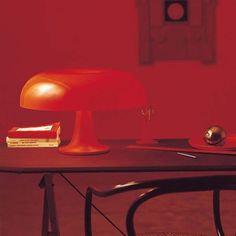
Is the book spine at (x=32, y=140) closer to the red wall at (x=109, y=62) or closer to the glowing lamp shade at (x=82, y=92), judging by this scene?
the glowing lamp shade at (x=82, y=92)

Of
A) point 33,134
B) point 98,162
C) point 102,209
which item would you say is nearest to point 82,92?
point 98,162

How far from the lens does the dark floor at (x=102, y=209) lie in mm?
3512

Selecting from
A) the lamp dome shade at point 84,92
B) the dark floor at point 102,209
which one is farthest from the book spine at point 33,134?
the dark floor at point 102,209

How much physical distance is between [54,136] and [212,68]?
2385 mm

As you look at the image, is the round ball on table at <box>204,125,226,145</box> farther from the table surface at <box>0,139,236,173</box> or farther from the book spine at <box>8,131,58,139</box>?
the book spine at <box>8,131,58,139</box>

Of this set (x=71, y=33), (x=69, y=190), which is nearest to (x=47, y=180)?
(x=69, y=190)

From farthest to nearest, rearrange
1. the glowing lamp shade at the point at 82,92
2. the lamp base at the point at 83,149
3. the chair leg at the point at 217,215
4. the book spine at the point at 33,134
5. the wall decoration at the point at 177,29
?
1. the wall decoration at the point at 177,29
2. the book spine at the point at 33,134
3. the lamp base at the point at 83,149
4. the glowing lamp shade at the point at 82,92
5. the chair leg at the point at 217,215

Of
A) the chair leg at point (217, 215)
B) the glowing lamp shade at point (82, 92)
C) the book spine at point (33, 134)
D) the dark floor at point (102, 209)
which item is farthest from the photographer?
the dark floor at point (102, 209)

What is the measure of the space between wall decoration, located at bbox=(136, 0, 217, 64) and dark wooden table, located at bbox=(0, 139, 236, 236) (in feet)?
7.10

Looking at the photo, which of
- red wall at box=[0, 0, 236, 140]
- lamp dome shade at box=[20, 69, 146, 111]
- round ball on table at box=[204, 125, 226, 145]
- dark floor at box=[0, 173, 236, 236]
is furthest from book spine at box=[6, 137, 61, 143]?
red wall at box=[0, 0, 236, 140]

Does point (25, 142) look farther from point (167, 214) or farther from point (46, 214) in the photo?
point (167, 214)

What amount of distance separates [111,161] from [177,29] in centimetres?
255

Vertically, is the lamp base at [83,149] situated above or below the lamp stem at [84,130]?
below

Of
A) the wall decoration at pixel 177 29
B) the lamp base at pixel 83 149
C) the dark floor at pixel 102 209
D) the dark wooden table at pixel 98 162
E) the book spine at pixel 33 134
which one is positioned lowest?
the dark floor at pixel 102 209
